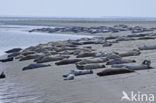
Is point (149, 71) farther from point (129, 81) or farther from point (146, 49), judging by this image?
point (146, 49)

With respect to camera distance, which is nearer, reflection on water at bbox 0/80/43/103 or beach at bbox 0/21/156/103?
beach at bbox 0/21/156/103

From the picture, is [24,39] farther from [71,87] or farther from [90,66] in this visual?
[71,87]

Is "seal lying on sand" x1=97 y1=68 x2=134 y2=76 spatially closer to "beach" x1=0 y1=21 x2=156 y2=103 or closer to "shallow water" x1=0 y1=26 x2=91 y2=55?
"beach" x1=0 y1=21 x2=156 y2=103

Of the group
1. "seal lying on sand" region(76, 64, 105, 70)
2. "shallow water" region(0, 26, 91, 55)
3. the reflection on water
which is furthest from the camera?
"shallow water" region(0, 26, 91, 55)

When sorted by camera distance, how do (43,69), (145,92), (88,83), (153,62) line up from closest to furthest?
(145,92) < (88,83) < (153,62) < (43,69)

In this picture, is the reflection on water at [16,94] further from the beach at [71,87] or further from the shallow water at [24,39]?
the shallow water at [24,39]

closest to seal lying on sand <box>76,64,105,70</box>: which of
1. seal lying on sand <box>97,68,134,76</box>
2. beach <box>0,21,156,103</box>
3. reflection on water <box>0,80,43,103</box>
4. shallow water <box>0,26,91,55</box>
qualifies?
beach <box>0,21,156,103</box>

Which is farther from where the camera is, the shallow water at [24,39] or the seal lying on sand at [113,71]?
the shallow water at [24,39]

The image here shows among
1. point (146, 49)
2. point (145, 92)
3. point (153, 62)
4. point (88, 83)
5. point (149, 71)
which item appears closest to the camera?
point (145, 92)

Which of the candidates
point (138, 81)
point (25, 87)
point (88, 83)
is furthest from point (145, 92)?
point (25, 87)

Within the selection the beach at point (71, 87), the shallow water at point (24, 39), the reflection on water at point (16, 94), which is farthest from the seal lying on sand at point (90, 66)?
the shallow water at point (24, 39)

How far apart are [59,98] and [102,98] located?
3.49 feet

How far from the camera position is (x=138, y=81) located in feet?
34.9

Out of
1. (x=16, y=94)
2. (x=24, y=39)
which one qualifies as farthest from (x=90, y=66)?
(x=24, y=39)
